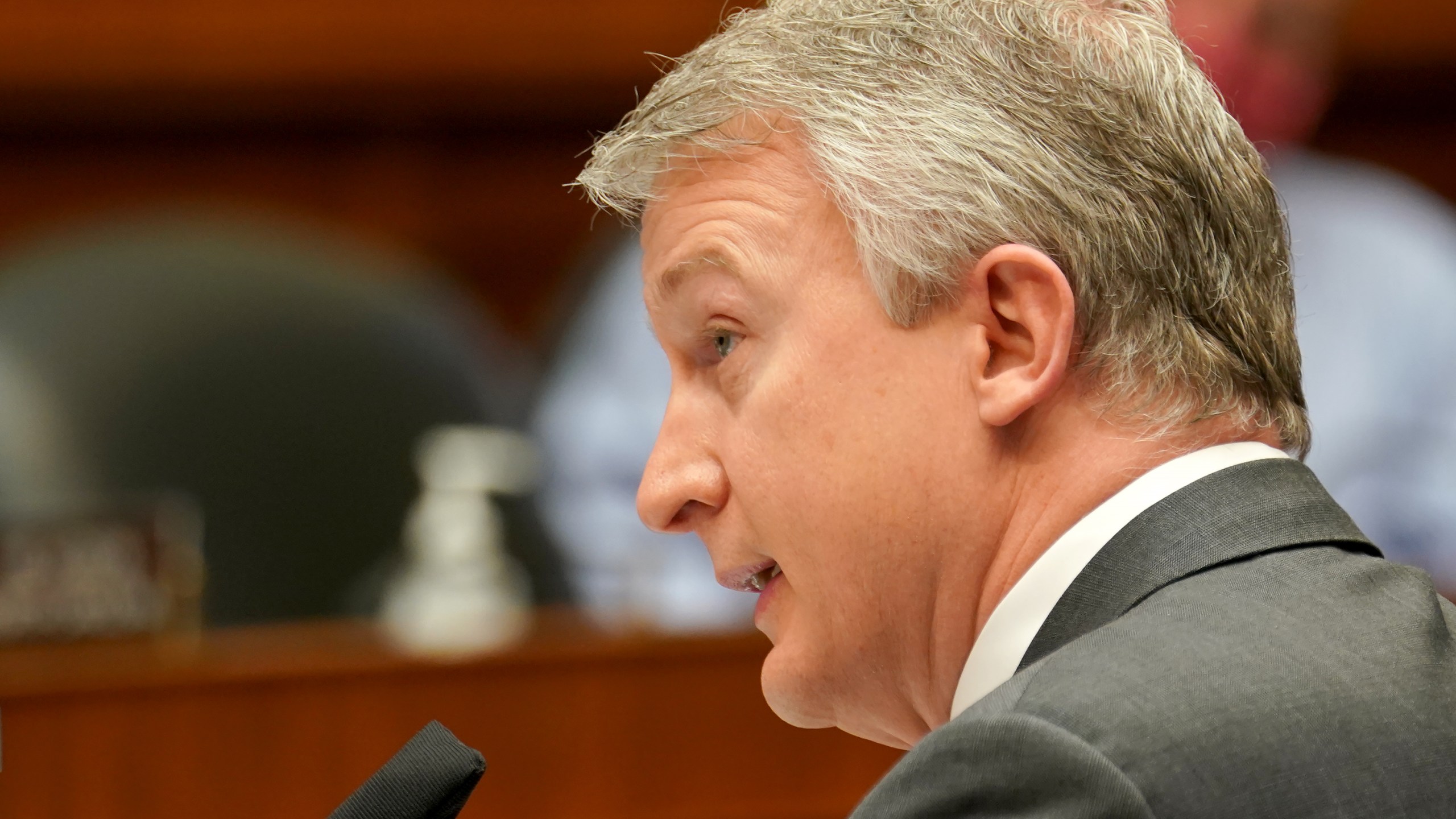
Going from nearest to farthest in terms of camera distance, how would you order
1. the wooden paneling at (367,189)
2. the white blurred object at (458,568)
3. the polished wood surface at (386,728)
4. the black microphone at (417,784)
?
the black microphone at (417,784)
the polished wood surface at (386,728)
the white blurred object at (458,568)
the wooden paneling at (367,189)

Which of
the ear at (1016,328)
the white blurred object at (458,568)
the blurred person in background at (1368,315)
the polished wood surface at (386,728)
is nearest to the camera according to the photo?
the ear at (1016,328)

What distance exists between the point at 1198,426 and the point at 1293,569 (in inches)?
5.2

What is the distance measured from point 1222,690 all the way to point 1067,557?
19 centimetres

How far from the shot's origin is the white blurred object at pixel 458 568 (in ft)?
7.71

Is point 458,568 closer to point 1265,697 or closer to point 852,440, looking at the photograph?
point 852,440

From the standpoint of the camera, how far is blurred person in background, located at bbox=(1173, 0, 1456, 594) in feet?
10.8

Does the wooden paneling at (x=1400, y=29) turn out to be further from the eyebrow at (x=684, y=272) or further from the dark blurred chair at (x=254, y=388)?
the eyebrow at (x=684, y=272)

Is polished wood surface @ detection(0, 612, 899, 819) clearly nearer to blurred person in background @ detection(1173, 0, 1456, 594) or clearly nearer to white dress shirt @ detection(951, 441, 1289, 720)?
white dress shirt @ detection(951, 441, 1289, 720)

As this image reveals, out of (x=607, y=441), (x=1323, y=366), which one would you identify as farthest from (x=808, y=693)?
(x=1323, y=366)

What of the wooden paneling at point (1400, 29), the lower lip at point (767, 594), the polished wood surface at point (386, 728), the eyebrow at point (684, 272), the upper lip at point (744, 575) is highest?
the wooden paneling at point (1400, 29)

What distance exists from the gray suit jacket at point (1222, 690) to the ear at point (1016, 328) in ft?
0.36

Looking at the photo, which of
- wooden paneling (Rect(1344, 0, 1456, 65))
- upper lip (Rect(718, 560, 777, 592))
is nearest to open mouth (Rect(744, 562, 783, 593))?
upper lip (Rect(718, 560, 777, 592))

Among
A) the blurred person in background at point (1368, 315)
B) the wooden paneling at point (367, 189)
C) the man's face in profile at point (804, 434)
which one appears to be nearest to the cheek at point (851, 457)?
the man's face in profile at point (804, 434)

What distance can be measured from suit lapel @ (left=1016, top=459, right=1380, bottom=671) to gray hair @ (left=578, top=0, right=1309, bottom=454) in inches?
2.5
